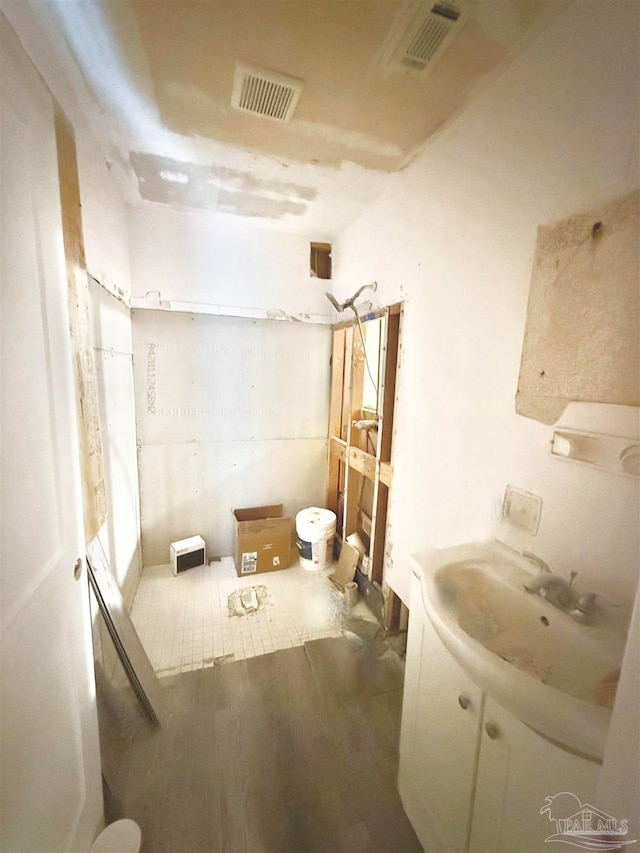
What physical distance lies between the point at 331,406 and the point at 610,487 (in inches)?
83.8

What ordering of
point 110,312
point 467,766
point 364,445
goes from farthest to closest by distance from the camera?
1. point 364,445
2. point 110,312
3. point 467,766

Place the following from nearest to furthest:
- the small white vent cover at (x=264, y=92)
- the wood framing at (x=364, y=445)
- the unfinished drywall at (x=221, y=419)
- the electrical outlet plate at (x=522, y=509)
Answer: the electrical outlet plate at (x=522, y=509)
the small white vent cover at (x=264, y=92)
the wood framing at (x=364, y=445)
the unfinished drywall at (x=221, y=419)

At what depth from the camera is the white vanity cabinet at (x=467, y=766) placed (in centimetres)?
69

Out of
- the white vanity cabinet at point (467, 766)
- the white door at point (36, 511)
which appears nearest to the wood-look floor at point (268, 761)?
the white vanity cabinet at point (467, 766)

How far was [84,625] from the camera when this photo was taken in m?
1.05

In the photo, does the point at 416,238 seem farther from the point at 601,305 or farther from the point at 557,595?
the point at 557,595

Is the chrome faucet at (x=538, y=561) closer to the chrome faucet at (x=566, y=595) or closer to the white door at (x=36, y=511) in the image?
the chrome faucet at (x=566, y=595)

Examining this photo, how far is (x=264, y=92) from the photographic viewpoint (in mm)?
1298


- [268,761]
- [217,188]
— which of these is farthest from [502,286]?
[268,761]

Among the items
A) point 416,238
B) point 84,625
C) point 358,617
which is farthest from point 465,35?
point 358,617

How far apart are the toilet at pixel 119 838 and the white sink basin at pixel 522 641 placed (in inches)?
49.1

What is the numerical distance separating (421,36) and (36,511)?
71.4 inches

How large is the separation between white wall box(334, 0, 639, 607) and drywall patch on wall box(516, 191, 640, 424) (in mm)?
44

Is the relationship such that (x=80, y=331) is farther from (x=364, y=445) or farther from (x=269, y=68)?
(x=364, y=445)
